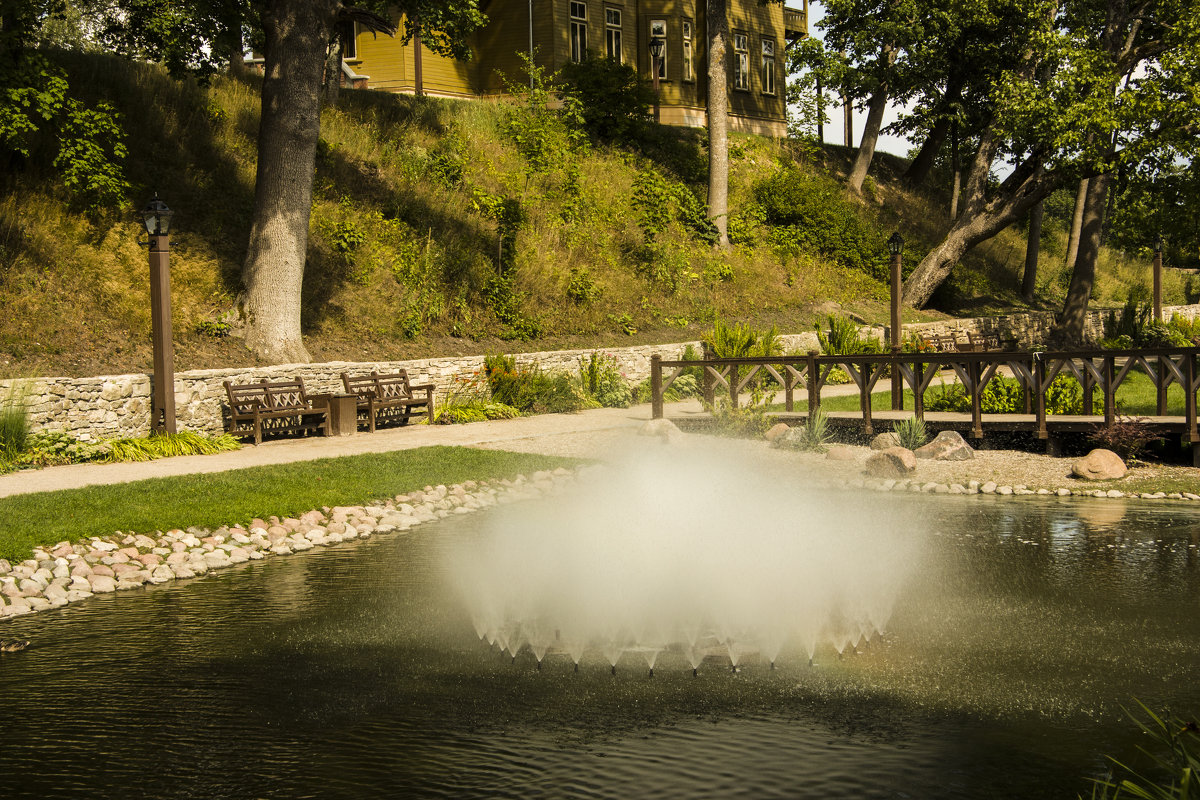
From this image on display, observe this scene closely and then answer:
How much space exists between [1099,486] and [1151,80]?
15.9 m

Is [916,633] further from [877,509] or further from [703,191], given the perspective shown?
[703,191]

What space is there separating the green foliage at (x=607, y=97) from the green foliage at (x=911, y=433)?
20.5m

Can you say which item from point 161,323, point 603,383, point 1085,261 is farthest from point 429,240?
point 1085,261

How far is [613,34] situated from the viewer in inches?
1528

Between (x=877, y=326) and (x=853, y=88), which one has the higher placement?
(x=853, y=88)

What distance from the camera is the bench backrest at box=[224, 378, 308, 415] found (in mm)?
16750

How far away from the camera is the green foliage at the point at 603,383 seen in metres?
22.5

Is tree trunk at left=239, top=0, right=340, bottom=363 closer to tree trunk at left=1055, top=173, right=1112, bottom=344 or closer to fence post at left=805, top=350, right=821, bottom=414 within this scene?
fence post at left=805, top=350, right=821, bottom=414

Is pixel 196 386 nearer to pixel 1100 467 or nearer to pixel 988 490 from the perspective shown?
pixel 988 490

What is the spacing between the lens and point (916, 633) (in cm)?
784

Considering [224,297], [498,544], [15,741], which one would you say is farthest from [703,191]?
[15,741]

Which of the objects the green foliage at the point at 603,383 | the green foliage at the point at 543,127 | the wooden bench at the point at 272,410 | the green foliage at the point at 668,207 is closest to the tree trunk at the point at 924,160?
the green foliage at the point at 668,207

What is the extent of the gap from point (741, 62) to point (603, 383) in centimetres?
2481

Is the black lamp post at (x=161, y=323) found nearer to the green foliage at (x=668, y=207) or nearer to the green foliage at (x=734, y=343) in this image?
the green foliage at (x=734, y=343)
